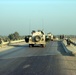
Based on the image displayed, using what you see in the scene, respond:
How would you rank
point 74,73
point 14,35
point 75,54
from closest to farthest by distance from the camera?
point 74,73 → point 75,54 → point 14,35

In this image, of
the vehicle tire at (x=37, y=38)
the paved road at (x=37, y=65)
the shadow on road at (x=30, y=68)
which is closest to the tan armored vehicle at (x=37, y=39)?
the vehicle tire at (x=37, y=38)

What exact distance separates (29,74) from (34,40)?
3422cm

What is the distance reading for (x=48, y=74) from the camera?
14.1 meters

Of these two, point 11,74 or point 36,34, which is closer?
point 11,74

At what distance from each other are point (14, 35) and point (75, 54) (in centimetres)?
8923

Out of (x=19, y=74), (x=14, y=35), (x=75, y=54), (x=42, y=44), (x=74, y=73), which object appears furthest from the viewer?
(x=14, y=35)

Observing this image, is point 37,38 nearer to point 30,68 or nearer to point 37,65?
point 37,65

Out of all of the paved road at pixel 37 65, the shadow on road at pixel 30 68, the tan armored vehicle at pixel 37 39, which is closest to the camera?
the shadow on road at pixel 30 68

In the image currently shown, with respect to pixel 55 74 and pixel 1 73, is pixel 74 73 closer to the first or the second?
pixel 55 74

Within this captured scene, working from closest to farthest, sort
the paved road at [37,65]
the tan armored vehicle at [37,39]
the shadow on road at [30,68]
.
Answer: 1. the shadow on road at [30,68]
2. the paved road at [37,65]
3. the tan armored vehicle at [37,39]

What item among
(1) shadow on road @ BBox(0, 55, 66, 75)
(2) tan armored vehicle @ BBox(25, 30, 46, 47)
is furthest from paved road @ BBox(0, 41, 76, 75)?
(2) tan armored vehicle @ BBox(25, 30, 46, 47)

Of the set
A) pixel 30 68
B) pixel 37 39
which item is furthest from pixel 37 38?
pixel 30 68

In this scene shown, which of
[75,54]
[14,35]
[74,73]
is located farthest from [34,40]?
[14,35]

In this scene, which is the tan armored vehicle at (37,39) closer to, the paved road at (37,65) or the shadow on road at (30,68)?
the paved road at (37,65)
